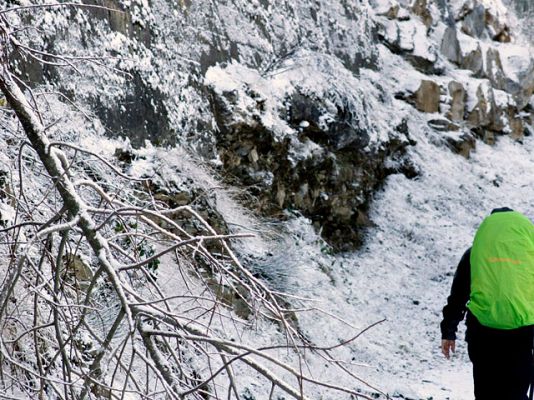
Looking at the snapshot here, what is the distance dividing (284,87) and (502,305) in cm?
658

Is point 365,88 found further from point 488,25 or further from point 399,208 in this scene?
point 488,25

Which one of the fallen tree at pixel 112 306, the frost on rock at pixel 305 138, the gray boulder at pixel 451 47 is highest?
the gray boulder at pixel 451 47

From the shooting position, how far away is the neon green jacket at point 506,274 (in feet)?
12.8

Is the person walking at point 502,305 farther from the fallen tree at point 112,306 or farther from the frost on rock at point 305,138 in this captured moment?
the frost on rock at point 305,138

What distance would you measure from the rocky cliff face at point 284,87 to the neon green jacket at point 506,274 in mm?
2350

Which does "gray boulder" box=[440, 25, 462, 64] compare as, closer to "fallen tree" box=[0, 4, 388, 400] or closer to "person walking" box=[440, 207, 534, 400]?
"person walking" box=[440, 207, 534, 400]

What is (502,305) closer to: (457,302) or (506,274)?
(506,274)

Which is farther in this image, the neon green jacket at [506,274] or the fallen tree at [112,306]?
the neon green jacket at [506,274]

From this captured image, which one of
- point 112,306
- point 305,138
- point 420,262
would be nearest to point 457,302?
point 112,306

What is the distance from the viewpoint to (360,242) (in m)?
11.4

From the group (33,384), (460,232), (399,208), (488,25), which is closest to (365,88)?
(399,208)

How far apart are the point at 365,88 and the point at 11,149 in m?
9.92

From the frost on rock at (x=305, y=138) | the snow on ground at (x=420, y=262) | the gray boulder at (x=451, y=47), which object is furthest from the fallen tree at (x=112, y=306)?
the gray boulder at (x=451, y=47)

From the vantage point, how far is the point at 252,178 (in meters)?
9.32
